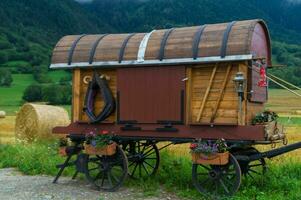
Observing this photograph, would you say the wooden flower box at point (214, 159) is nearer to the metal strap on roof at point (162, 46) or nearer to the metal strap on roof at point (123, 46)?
the metal strap on roof at point (162, 46)

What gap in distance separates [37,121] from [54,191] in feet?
28.6

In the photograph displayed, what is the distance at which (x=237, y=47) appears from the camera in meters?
10.0

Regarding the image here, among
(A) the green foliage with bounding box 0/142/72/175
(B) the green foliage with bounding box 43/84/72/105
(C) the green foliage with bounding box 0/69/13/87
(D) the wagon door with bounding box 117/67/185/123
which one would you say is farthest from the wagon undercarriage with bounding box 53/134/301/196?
(C) the green foliage with bounding box 0/69/13/87

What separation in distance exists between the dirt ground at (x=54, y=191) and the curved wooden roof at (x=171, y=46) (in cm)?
278

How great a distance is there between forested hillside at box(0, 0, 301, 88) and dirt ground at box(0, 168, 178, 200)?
290 ft

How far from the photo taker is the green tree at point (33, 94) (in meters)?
62.4

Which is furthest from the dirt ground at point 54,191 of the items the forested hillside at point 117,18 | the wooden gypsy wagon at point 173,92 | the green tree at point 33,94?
the forested hillside at point 117,18

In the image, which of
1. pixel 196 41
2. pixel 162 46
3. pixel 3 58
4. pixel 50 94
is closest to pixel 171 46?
pixel 162 46

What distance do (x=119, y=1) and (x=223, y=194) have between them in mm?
192017

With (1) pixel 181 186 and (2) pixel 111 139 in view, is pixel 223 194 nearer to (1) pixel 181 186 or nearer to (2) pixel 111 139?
(1) pixel 181 186

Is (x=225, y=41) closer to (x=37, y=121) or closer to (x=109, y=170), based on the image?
(x=109, y=170)

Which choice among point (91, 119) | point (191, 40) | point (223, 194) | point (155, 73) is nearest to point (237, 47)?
point (191, 40)

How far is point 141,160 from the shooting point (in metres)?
12.7

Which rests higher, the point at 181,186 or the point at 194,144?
the point at 194,144
